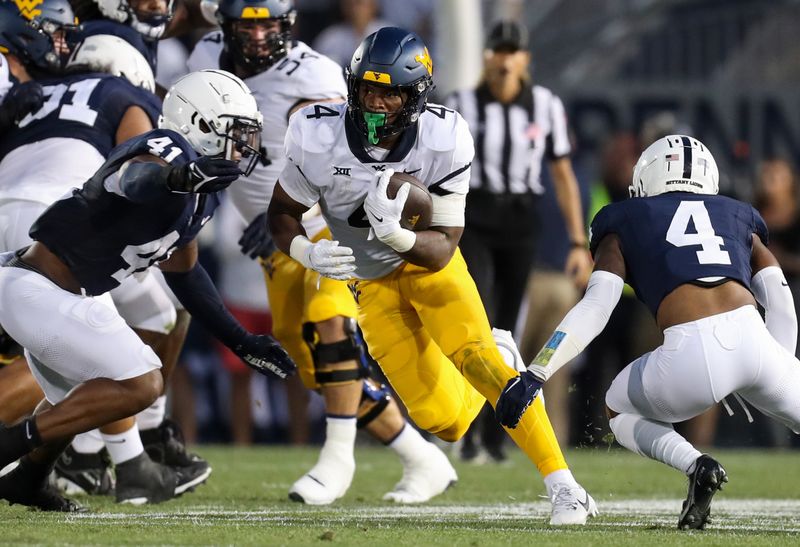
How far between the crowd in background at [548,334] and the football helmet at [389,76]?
3.53 m

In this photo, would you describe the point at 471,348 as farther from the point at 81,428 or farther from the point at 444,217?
the point at 81,428

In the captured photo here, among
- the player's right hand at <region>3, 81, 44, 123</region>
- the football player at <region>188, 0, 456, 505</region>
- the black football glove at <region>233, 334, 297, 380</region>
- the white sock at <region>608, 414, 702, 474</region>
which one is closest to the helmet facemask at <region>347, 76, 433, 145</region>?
→ the black football glove at <region>233, 334, 297, 380</region>

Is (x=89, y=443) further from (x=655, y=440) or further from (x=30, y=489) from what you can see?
(x=655, y=440)

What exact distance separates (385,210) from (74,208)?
92 cm

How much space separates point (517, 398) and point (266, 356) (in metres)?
1.05

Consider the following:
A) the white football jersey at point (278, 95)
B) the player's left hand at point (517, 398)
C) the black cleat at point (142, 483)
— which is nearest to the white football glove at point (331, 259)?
the player's left hand at point (517, 398)

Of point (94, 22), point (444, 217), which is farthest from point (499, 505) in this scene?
point (94, 22)

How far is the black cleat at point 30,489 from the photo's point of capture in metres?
4.46

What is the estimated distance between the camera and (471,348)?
4410mm

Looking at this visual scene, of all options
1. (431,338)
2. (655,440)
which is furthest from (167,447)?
(655,440)

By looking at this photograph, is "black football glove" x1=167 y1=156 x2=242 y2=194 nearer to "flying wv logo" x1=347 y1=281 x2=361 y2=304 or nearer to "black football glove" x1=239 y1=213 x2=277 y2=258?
"flying wv logo" x1=347 y1=281 x2=361 y2=304

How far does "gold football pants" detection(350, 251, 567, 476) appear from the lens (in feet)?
14.7

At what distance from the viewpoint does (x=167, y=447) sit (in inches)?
213

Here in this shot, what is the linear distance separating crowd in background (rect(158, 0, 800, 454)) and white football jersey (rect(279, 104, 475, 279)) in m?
3.36
